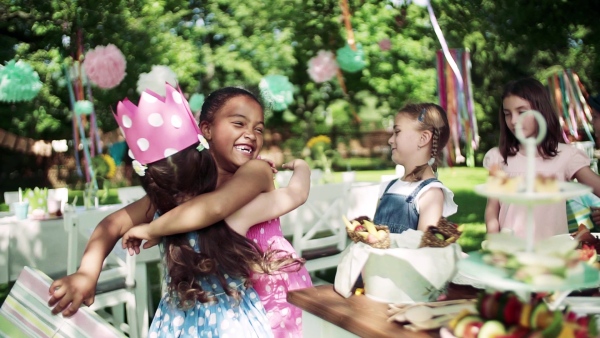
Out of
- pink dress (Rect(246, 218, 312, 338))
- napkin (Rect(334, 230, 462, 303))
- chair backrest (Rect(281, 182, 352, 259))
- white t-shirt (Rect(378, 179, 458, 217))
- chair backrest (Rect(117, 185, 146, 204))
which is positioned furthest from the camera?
chair backrest (Rect(117, 185, 146, 204))

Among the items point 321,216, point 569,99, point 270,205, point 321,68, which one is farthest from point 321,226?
point 569,99

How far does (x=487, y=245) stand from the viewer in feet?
2.85

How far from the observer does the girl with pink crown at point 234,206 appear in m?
1.36

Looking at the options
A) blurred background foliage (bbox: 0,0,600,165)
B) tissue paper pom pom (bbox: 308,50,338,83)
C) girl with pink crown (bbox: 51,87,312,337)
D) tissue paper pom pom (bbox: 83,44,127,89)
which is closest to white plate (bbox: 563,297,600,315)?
girl with pink crown (bbox: 51,87,312,337)

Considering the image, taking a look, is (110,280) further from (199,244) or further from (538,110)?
(538,110)

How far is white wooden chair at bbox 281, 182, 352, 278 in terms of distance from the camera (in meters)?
3.96

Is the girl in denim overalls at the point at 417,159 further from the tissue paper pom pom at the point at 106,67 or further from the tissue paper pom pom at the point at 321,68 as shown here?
the tissue paper pom pom at the point at 321,68

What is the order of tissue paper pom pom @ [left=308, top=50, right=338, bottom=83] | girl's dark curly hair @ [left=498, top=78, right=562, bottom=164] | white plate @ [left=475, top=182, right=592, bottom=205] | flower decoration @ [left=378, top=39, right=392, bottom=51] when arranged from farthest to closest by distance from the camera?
flower decoration @ [left=378, top=39, right=392, bottom=51] → tissue paper pom pom @ [left=308, top=50, right=338, bottom=83] → girl's dark curly hair @ [left=498, top=78, right=562, bottom=164] → white plate @ [left=475, top=182, right=592, bottom=205]

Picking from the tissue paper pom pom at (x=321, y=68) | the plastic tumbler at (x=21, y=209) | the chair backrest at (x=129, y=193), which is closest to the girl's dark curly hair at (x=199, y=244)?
the plastic tumbler at (x=21, y=209)

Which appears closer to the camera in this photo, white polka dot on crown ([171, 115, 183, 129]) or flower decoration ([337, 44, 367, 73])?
white polka dot on crown ([171, 115, 183, 129])

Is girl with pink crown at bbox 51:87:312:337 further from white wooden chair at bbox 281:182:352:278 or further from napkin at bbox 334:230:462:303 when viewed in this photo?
white wooden chair at bbox 281:182:352:278

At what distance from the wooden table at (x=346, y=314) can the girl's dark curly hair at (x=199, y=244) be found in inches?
7.2

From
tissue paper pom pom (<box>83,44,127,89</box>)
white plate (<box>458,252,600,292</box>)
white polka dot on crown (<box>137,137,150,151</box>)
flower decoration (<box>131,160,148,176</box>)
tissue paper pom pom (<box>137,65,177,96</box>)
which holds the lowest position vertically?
white plate (<box>458,252,600,292</box>)

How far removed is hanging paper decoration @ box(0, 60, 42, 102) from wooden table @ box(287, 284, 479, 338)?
6.17 m
